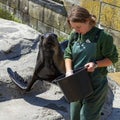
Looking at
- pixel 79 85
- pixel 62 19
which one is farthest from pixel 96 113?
pixel 62 19

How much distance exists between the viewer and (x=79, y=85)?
3.04 metres

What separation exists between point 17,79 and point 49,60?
1.70 feet

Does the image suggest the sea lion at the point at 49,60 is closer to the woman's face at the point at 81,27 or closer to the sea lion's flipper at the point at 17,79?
the sea lion's flipper at the point at 17,79

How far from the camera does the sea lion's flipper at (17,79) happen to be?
4.24 metres

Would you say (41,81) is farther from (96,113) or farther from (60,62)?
(96,113)

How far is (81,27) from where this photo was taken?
3.03m

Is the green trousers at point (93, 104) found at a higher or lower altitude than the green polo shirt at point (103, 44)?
lower

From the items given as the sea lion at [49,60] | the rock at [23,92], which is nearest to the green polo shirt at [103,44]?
the sea lion at [49,60]

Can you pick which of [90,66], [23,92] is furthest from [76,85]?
[23,92]

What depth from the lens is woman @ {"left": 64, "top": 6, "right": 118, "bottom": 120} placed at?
9.87ft

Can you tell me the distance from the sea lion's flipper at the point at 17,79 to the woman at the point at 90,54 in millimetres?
1093

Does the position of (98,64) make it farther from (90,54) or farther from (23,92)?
(23,92)

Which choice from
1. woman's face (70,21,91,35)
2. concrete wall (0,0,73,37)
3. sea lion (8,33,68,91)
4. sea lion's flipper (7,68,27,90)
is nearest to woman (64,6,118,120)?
woman's face (70,21,91,35)

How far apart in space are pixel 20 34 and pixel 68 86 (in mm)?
2465
